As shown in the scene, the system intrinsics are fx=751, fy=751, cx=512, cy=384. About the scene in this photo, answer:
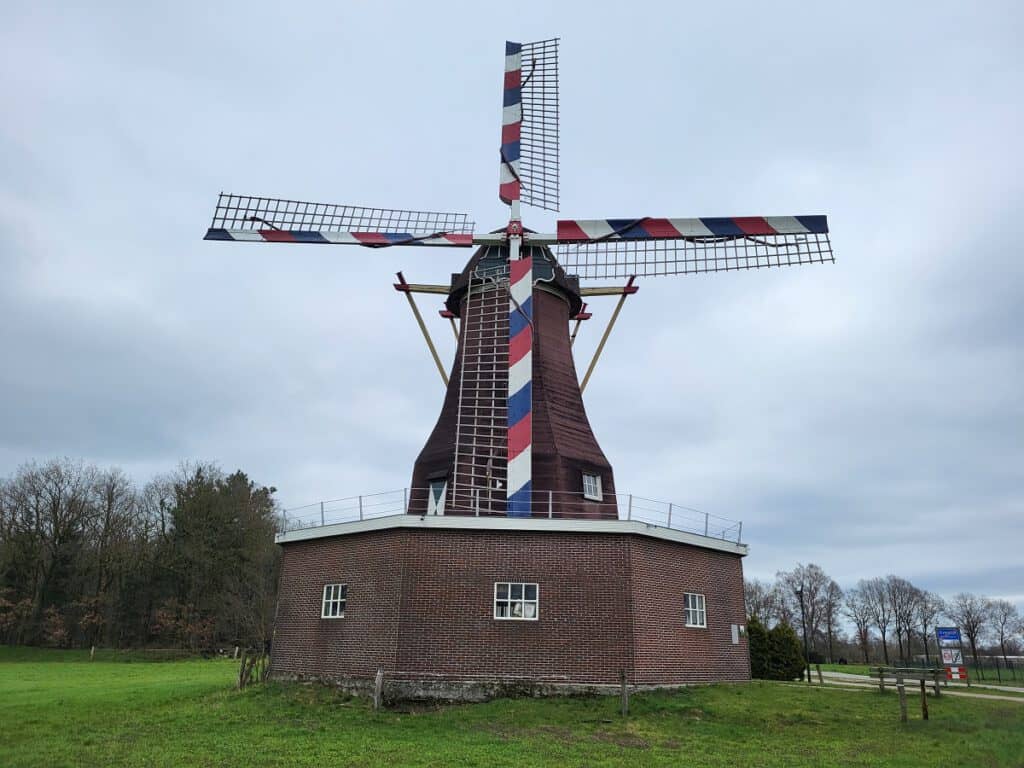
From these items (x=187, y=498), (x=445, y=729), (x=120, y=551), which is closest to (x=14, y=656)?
(x=120, y=551)

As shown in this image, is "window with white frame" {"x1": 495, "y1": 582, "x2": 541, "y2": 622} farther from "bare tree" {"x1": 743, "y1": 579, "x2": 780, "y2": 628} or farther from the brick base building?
"bare tree" {"x1": 743, "y1": 579, "x2": 780, "y2": 628}

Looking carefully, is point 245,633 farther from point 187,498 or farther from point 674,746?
point 674,746

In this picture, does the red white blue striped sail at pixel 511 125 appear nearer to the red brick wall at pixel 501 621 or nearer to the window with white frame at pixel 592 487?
the window with white frame at pixel 592 487

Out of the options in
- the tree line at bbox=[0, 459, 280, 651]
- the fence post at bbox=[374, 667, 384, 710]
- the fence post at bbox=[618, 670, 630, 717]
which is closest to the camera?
the fence post at bbox=[618, 670, 630, 717]

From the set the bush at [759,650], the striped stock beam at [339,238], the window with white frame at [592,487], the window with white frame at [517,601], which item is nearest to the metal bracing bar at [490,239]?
the striped stock beam at [339,238]

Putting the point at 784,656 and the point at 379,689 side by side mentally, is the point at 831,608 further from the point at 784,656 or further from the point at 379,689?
the point at 379,689

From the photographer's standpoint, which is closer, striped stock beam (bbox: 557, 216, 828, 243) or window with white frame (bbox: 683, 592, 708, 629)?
window with white frame (bbox: 683, 592, 708, 629)

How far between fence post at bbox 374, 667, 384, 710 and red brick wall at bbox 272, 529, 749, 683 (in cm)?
32

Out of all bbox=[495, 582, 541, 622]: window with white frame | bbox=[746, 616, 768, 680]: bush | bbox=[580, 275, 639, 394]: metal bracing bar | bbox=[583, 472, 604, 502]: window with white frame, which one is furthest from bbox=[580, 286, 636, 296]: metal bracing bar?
bbox=[746, 616, 768, 680]: bush

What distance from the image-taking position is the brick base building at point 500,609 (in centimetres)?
1579

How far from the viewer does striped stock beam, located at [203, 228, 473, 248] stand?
70.3ft

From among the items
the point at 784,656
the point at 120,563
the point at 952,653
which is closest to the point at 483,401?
the point at 784,656

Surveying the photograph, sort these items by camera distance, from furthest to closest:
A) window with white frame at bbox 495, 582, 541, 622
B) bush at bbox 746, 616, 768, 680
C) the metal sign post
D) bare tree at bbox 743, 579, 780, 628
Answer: bare tree at bbox 743, 579, 780, 628 → bush at bbox 746, 616, 768, 680 → the metal sign post → window with white frame at bbox 495, 582, 541, 622

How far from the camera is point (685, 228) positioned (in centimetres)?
2083
